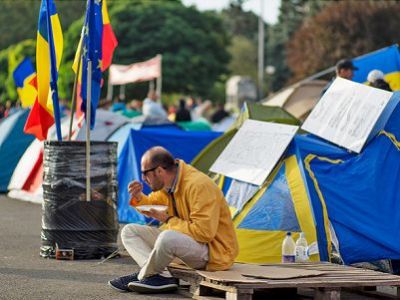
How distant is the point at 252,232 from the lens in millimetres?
11211

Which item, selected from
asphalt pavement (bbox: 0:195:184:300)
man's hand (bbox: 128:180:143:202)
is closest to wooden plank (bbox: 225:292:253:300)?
asphalt pavement (bbox: 0:195:184:300)

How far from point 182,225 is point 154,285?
58 centimetres

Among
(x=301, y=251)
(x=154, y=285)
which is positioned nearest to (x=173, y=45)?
(x=301, y=251)

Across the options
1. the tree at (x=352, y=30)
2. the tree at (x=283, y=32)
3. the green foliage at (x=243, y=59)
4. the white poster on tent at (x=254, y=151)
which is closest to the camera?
the white poster on tent at (x=254, y=151)

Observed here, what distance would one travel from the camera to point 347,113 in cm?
1179

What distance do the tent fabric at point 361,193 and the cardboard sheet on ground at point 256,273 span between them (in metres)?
2.06

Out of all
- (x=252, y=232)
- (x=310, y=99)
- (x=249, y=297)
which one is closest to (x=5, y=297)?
(x=249, y=297)

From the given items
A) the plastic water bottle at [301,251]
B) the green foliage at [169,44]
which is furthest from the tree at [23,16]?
the plastic water bottle at [301,251]

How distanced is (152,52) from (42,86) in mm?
51998

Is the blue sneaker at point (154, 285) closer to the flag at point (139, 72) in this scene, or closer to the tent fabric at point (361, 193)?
the tent fabric at point (361, 193)

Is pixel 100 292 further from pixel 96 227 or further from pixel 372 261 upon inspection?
pixel 372 261

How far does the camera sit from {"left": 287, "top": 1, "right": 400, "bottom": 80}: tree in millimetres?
56219

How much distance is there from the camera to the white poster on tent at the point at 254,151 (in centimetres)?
1166

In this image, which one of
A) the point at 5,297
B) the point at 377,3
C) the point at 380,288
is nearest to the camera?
the point at 5,297
